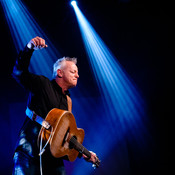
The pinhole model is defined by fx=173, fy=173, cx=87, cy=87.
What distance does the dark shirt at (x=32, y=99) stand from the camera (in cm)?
171

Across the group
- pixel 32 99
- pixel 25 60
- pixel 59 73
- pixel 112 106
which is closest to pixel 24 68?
pixel 25 60

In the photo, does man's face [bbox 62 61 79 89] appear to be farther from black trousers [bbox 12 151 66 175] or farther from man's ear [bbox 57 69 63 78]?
black trousers [bbox 12 151 66 175]

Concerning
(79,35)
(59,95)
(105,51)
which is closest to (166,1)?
(105,51)

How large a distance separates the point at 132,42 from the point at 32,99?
3.41 m

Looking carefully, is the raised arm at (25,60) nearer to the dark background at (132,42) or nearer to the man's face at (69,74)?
the man's face at (69,74)

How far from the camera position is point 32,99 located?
1939 mm

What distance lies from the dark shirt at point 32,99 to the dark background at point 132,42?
1.98m

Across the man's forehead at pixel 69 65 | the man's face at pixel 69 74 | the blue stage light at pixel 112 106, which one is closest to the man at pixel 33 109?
the man's face at pixel 69 74

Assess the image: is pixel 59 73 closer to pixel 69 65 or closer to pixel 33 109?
pixel 69 65

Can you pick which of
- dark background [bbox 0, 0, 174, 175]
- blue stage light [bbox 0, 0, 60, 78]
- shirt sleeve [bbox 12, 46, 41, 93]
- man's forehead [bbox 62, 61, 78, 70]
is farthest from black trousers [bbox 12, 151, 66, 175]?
blue stage light [bbox 0, 0, 60, 78]

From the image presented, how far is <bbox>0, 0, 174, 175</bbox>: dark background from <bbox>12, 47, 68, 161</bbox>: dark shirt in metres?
1.98

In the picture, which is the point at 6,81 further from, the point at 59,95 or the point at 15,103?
the point at 59,95

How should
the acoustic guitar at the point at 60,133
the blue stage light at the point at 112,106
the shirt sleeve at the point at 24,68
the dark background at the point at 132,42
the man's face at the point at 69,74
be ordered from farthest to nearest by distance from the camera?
the blue stage light at the point at 112,106, the dark background at the point at 132,42, the man's face at the point at 69,74, the shirt sleeve at the point at 24,68, the acoustic guitar at the point at 60,133

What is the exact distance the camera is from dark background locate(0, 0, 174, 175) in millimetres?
3998
